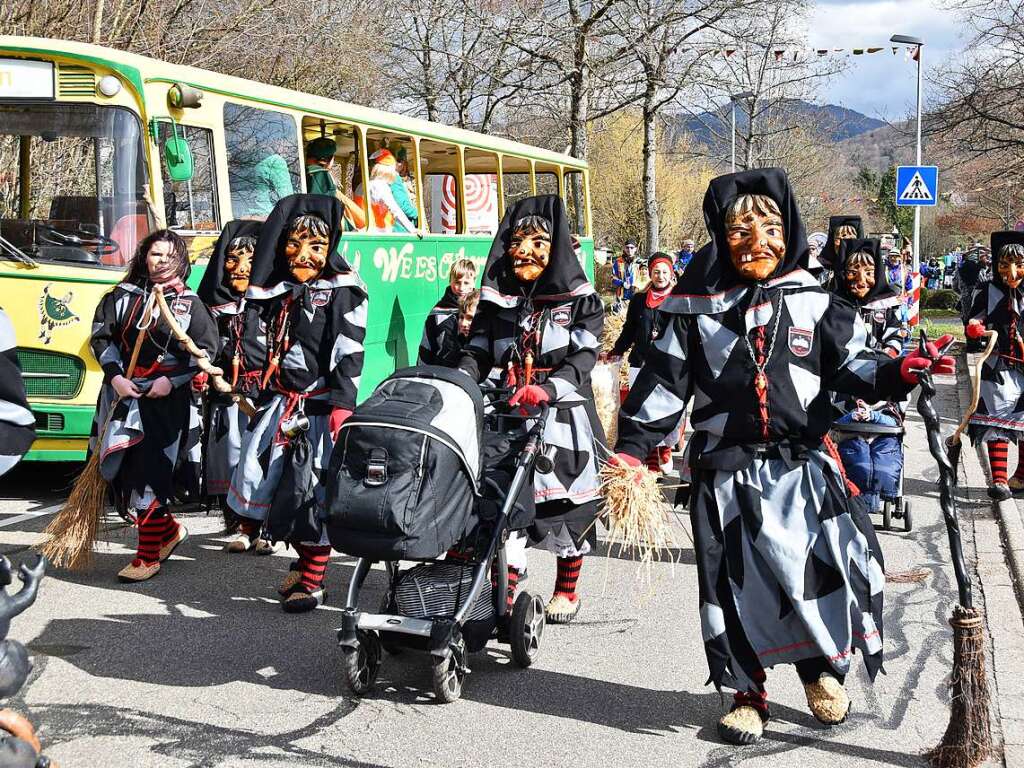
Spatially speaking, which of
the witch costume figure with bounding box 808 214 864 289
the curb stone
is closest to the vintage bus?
the witch costume figure with bounding box 808 214 864 289

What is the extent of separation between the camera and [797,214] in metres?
4.63

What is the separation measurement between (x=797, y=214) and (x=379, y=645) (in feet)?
7.78

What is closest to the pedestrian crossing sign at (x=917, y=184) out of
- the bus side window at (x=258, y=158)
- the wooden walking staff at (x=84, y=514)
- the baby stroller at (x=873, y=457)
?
the bus side window at (x=258, y=158)

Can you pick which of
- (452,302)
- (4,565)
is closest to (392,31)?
(452,302)

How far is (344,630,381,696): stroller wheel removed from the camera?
480 cm

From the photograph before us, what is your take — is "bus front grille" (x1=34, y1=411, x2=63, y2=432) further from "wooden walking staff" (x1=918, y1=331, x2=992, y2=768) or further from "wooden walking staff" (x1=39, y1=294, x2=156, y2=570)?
"wooden walking staff" (x1=918, y1=331, x2=992, y2=768)

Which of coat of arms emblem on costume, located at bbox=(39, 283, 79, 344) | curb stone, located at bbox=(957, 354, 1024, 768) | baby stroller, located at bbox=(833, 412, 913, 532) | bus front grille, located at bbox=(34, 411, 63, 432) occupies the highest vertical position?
coat of arms emblem on costume, located at bbox=(39, 283, 79, 344)

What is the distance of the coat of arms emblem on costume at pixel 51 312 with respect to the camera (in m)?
8.52

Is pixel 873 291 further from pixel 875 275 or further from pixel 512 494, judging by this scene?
pixel 512 494

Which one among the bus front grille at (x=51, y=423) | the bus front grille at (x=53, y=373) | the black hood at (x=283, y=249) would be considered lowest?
the bus front grille at (x=51, y=423)

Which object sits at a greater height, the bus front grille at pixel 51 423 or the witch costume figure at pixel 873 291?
the witch costume figure at pixel 873 291

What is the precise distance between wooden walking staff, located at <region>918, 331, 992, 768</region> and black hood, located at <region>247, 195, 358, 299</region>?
3056 mm

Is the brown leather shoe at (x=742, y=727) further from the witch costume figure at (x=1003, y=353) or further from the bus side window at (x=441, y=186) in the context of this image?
the bus side window at (x=441, y=186)

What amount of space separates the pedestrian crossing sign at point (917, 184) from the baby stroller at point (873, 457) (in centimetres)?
1305
